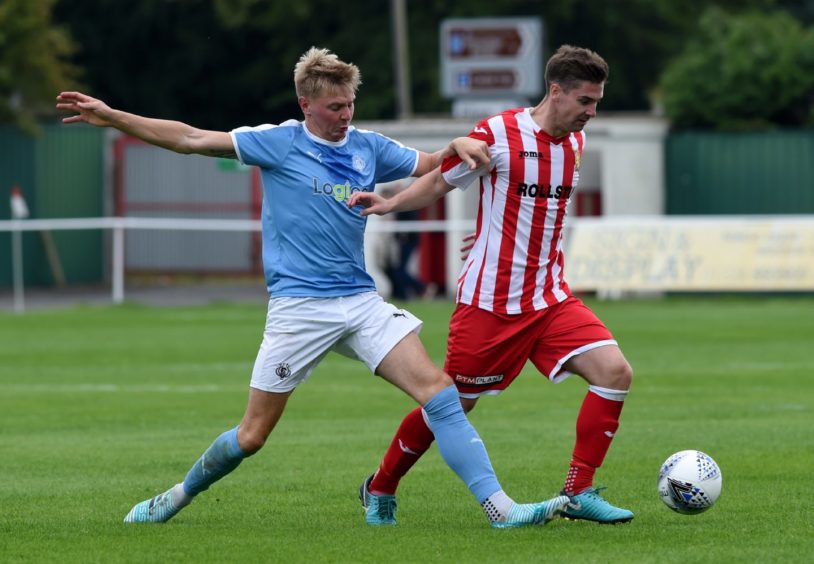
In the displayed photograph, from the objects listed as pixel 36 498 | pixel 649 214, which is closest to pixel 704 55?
pixel 649 214

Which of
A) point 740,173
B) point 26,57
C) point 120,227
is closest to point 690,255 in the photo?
point 740,173

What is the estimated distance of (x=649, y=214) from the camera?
30.8 m

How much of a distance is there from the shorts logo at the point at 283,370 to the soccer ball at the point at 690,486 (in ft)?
6.06

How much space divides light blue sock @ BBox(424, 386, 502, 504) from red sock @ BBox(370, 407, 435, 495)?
0.41 m

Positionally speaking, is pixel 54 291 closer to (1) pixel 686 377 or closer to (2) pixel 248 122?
(2) pixel 248 122

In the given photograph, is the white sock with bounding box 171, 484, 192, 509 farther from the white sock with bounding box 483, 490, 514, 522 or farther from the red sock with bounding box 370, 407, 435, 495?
the white sock with bounding box 483, 490, 514, 522

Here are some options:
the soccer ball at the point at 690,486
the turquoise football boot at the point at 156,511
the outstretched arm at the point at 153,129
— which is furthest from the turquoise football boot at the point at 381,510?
the outstretched arm at the point at 153,129

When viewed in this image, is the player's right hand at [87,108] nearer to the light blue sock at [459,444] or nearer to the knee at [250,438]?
the knee at [250,438]

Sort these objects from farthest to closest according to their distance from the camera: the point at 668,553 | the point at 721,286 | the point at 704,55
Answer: the point at 704,55
the point at 721,286
the point at 668,553

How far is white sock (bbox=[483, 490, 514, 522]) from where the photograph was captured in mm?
7352

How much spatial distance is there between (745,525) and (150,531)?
2729 millimetres

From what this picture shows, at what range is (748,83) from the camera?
3180cm

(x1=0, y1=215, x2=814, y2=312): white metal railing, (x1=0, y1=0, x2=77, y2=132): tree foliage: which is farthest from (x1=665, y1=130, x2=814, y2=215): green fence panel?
(x1=0, y1=0, x2=77, y2=132): tree foliage

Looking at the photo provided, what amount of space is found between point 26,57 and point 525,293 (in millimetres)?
26597
